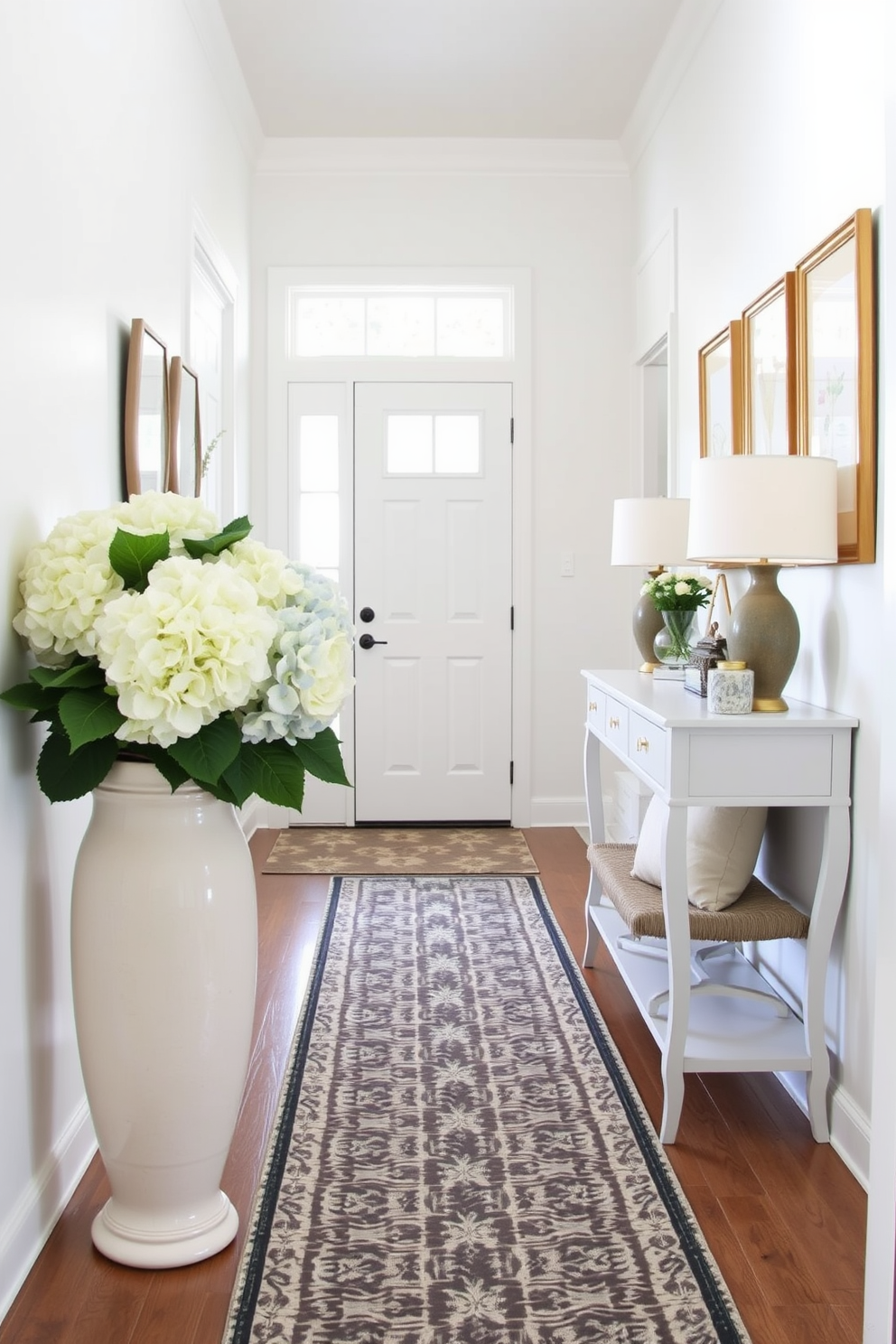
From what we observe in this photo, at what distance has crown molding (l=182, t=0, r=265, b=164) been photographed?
356 cm

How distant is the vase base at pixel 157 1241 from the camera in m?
1.80

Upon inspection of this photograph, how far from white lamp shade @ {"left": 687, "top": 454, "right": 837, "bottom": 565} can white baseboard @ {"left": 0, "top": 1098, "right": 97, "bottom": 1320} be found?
5.55 feet

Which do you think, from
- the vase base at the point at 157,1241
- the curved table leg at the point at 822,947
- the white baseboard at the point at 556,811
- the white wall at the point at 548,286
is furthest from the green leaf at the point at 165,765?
the white baseboard at the point at 556,811

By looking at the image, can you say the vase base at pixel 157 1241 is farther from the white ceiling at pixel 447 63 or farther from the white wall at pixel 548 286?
the white ceiling at pixel 447 63

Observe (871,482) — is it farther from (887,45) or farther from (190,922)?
(190,922)

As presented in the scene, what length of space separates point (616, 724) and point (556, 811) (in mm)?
2322

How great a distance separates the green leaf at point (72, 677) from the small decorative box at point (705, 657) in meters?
1.41

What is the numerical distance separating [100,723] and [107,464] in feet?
3.44

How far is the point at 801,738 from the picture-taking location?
7.32 feet

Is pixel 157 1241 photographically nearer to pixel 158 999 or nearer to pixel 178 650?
pixel 158 999

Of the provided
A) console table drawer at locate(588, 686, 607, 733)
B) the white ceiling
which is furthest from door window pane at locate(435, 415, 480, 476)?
console table drawer at locate(588, 686, 607, 733)

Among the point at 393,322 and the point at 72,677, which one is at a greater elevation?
the point at 393,322

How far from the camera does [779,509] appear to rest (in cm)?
219

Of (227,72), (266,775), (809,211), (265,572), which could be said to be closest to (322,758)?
(266,775)
